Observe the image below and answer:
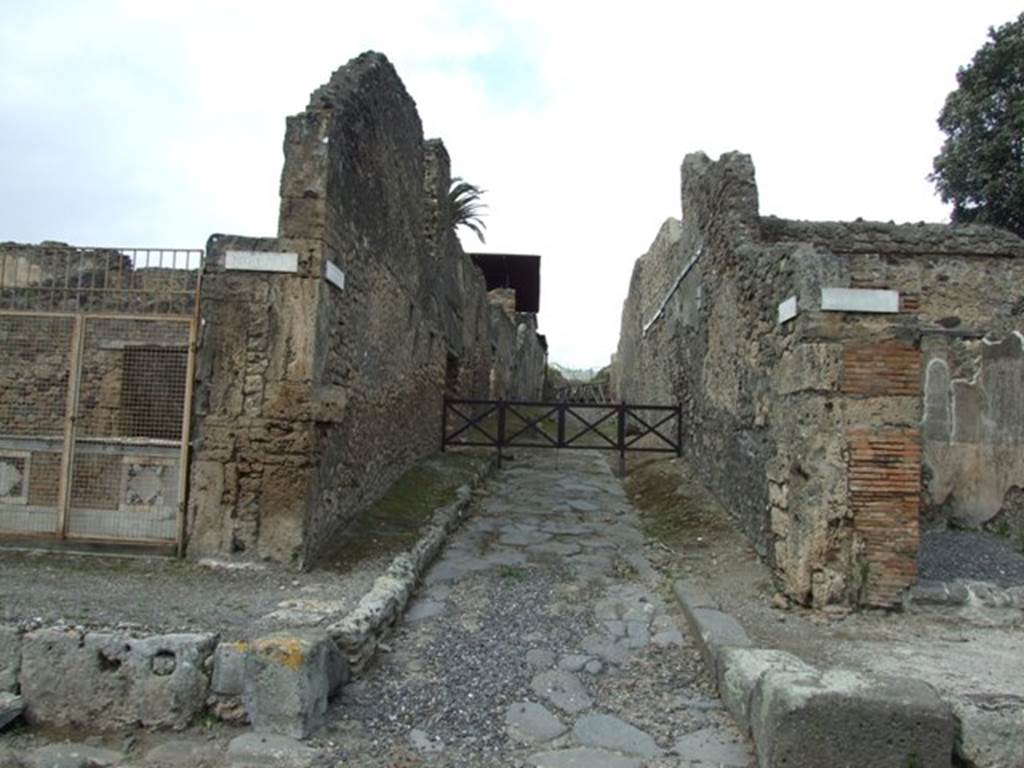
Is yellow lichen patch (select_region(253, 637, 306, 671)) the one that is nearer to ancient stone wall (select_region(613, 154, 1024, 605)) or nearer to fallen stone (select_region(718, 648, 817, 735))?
fallen stone (select_region(718, 648, 817, 735))

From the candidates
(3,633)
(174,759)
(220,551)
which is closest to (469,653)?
(174,759)

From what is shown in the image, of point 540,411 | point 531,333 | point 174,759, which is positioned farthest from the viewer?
point 531,333

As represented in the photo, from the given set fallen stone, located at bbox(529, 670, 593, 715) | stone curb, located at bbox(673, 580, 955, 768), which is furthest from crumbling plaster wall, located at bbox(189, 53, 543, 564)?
stone curb, located at bbox(673, 580, 955, 768)

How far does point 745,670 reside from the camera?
3617 millimetres

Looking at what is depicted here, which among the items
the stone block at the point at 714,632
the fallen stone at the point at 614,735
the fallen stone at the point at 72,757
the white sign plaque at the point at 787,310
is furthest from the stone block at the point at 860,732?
the fallen stone at the point at 72,757

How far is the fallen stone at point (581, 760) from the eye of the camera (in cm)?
321

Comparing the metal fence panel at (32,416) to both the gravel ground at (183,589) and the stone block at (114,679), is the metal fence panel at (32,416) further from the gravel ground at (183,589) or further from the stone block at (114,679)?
the stone block at (114,679)

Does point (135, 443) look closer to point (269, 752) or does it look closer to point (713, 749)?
point (269, 752)

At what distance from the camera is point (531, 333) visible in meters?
23.8

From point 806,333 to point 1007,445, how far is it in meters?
4.20

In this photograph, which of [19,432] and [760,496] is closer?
[19,432]

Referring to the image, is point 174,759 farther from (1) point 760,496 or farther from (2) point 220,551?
(1) point 760,496

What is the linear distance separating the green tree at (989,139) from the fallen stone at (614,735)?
585 inches

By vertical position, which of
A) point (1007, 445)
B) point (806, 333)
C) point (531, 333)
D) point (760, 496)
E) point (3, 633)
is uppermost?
point (531, 333)
